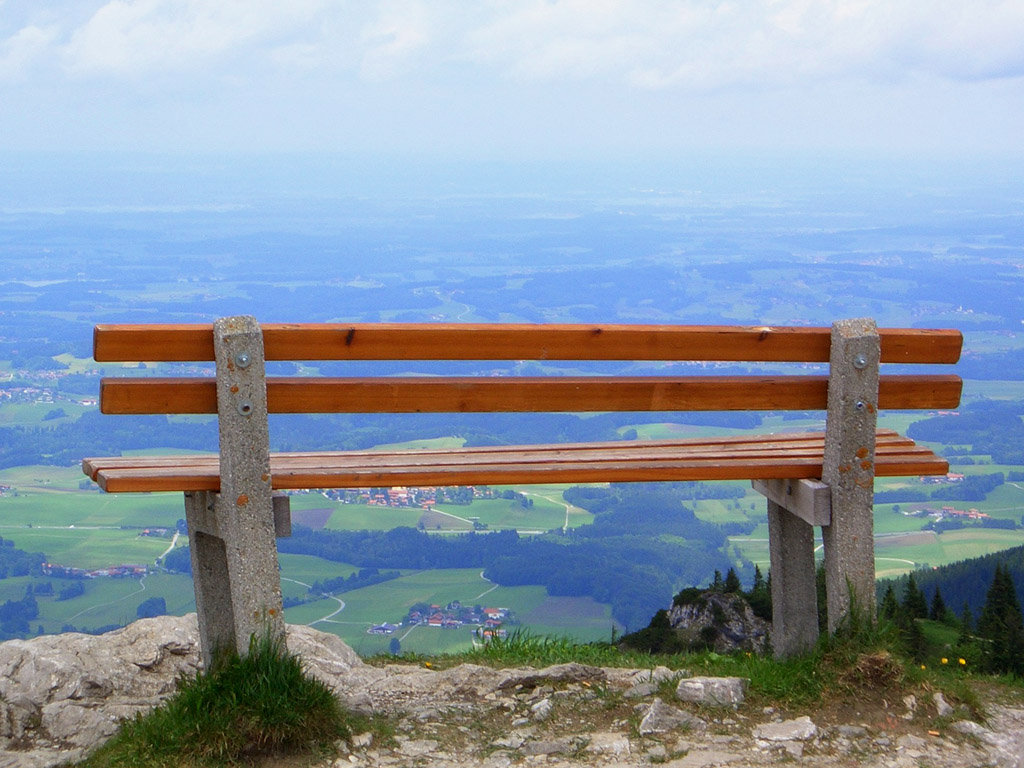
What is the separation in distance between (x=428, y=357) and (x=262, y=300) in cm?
13811

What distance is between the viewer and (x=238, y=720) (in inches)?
151

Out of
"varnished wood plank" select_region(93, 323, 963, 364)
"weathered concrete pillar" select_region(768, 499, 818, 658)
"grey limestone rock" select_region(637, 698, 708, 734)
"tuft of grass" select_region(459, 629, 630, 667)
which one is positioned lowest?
"tuft of grass" select_region(459, 629, 630, 667)

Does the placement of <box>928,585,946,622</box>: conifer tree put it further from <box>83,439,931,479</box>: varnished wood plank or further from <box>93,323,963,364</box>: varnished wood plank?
<box>93,323,963,364</box>: varnished wood plank

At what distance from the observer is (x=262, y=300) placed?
454ft

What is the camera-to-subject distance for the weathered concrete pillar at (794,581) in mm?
5203

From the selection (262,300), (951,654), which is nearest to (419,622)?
(951,654)

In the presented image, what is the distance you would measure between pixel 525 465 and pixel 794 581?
1.51 meters

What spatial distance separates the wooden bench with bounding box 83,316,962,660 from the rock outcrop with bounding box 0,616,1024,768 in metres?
0.57

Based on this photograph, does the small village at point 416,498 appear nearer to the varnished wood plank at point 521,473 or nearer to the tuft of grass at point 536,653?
the tuft of grass at point 536,653

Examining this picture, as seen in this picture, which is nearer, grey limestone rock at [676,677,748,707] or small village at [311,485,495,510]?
grey limestone rock at [676,677,748,707]

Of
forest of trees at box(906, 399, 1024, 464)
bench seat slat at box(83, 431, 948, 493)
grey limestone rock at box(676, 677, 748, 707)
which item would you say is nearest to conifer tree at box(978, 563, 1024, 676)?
bench seat slat at box(83, 431, 948, 493)

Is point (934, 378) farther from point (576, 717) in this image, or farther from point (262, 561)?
point (262, 561)

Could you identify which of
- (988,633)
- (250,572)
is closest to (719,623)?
(988,633)

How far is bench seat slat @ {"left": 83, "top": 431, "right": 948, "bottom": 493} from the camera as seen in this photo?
427cm
